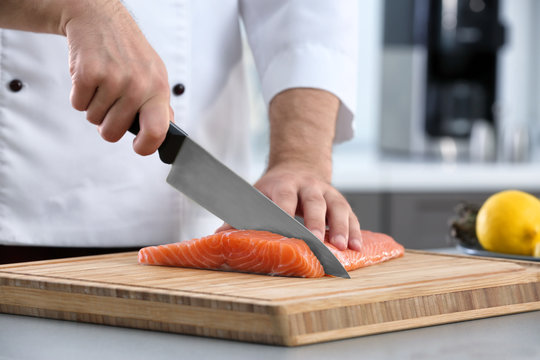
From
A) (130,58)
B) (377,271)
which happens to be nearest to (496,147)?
(377,271)

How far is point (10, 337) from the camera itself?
0.82m

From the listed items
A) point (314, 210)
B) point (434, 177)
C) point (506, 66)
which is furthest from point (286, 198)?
point (506, 66)

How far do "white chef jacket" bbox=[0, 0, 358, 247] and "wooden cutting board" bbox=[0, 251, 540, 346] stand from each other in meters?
0.25

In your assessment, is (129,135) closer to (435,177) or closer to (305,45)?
(305,45)

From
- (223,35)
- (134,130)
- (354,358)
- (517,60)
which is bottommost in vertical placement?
(354,358)

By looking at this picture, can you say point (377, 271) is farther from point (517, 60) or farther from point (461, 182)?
point (517, 60)

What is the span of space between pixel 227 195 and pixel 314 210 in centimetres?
15

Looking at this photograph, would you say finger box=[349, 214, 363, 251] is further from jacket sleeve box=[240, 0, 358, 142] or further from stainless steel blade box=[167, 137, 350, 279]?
jacket sleeve box=[240, 0, 358, 142]

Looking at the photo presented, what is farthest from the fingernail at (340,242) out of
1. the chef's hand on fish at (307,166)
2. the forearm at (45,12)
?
the forearm at (45,12)

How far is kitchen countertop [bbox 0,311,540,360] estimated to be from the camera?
2.46 feet

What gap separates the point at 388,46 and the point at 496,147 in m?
0.62

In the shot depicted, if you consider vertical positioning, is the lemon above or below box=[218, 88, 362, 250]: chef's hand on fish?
below

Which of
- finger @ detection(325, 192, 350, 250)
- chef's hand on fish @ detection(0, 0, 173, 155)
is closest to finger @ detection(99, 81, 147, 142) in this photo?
chef's hand on fish @ detection(0, 0, 173, 155)

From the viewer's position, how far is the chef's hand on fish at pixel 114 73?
917 millimetres
